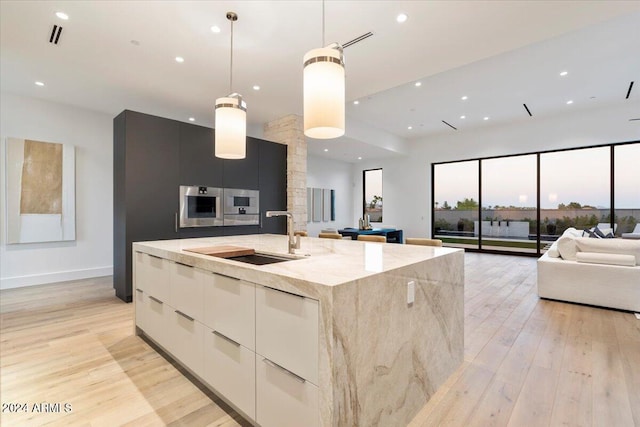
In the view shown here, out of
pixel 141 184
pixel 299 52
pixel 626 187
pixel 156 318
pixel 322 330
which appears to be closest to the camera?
pixel 322 330

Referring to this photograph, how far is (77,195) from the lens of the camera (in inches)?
203

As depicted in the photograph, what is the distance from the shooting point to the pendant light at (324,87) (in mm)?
1729

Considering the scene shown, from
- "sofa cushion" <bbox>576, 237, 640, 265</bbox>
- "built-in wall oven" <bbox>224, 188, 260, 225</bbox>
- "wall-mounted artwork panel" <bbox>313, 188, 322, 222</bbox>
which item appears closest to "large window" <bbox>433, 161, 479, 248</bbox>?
"wall-mounted artwork panel" <bbox>313, 188, 322, 222</bbox>

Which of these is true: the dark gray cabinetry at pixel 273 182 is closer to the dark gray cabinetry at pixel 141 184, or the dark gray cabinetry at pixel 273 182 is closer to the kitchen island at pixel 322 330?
the dark gray cabinetry at pixel 141 184

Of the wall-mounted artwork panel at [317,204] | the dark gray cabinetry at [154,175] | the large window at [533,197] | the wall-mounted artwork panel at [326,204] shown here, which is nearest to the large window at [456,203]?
the large window at [533,197]

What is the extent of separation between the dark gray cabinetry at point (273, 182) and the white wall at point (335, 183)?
2.91 m

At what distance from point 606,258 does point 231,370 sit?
4.38 m

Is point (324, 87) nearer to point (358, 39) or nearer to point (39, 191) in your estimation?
point (358, 39)

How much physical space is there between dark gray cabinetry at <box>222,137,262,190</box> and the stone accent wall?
0.67 meters

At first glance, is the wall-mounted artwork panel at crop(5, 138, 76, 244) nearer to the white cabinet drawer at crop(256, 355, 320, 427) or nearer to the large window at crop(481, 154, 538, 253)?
the white cabinet drawer at crop(256, 355, 320, 427)

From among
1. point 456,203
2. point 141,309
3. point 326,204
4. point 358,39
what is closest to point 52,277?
point 141,309

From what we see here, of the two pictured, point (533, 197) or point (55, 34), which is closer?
point (55, 34)

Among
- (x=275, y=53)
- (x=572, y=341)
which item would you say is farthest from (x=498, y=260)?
(x=275, y=53)

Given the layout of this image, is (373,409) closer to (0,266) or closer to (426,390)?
(426,390)
